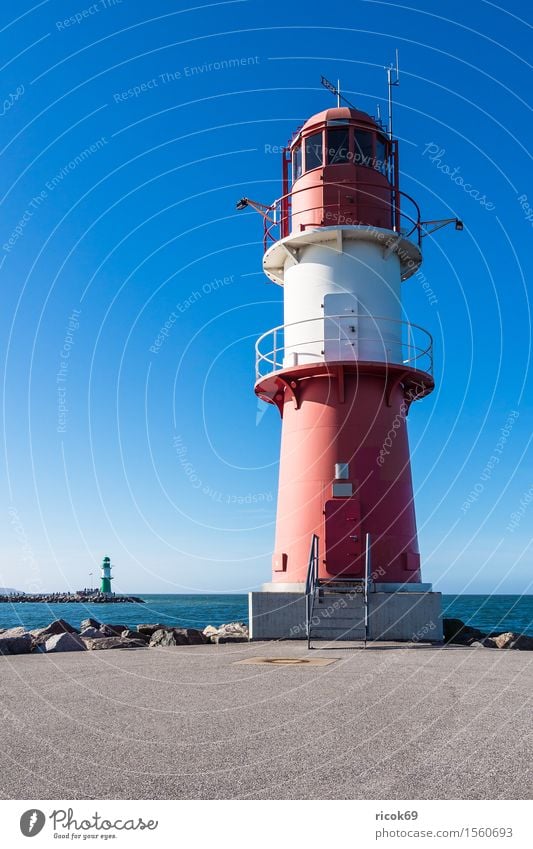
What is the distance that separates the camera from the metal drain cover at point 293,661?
11805 millimetres

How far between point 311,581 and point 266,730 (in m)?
8.74

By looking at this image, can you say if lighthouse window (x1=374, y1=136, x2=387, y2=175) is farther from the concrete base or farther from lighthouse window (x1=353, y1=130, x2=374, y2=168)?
the concrete base

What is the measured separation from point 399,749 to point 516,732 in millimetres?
1233

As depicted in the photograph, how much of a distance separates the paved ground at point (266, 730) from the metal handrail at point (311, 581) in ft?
10.5

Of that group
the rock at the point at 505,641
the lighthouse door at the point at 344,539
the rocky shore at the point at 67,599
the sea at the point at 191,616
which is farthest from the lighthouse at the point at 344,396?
the rocky shore at the point at 67,599

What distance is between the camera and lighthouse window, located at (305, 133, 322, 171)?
19.4 m

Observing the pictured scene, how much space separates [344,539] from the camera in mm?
17219

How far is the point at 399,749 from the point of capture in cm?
634

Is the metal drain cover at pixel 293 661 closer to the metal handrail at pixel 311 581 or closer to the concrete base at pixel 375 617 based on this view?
the metal handrail at pixel 311 581

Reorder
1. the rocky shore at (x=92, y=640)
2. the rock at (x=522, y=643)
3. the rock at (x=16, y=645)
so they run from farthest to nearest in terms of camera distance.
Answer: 1. the rock at (x=522, y=643)
2. the rocky shore at (x=92, y=640)
3. the rock at (x=16, y=645)

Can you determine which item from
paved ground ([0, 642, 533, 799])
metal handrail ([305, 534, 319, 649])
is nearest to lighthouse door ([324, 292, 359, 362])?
metal handrail ([305, 534, 319, 649])

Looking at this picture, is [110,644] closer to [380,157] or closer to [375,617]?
[375,617]

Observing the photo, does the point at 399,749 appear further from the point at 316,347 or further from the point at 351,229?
the point at 351,229
